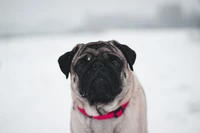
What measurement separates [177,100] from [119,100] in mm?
3211

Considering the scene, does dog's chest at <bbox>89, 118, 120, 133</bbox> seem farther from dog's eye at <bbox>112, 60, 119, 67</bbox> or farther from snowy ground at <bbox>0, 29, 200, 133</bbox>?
snowy ground at <bbox>0, 29, 200, 133</bbox>

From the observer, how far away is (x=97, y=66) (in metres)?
3.26

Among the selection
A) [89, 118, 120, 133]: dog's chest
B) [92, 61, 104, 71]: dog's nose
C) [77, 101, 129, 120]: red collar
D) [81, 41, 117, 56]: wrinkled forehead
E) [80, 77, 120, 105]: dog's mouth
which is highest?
[81, 41, 117, 56]: wrinkled forehead

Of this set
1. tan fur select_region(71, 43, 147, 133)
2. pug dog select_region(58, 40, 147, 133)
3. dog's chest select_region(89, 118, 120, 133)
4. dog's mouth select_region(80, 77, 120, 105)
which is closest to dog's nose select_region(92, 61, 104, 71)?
pug dog select_region(58, 40, 147, 133)

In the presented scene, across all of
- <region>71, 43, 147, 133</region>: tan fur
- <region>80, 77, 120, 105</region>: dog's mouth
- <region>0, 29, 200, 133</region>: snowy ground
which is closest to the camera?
<region>80, 77, 120, 105</region>: dog's mouth

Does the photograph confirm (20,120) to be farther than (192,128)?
Yes

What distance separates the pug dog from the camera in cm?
323

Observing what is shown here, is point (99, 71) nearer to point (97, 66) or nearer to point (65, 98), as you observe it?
point (97, 66)

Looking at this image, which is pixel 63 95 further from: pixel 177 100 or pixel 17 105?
pixel 177 100

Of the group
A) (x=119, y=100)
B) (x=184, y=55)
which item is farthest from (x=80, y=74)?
(x=184, y=55)

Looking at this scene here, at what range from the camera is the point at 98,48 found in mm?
3473

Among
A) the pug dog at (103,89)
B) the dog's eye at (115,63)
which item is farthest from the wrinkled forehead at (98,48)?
the dog's eye at (115,63)

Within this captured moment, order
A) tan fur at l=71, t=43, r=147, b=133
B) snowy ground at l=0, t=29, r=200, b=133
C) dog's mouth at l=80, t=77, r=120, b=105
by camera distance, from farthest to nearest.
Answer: snowy ground at l=0, t=29, r=200, b=133 → tan fur at l=71, t=43, r=147, b=133 → dog's mouth at l=80, t=77, r=120, b=105

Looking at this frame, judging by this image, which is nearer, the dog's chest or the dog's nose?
the dog's nose
